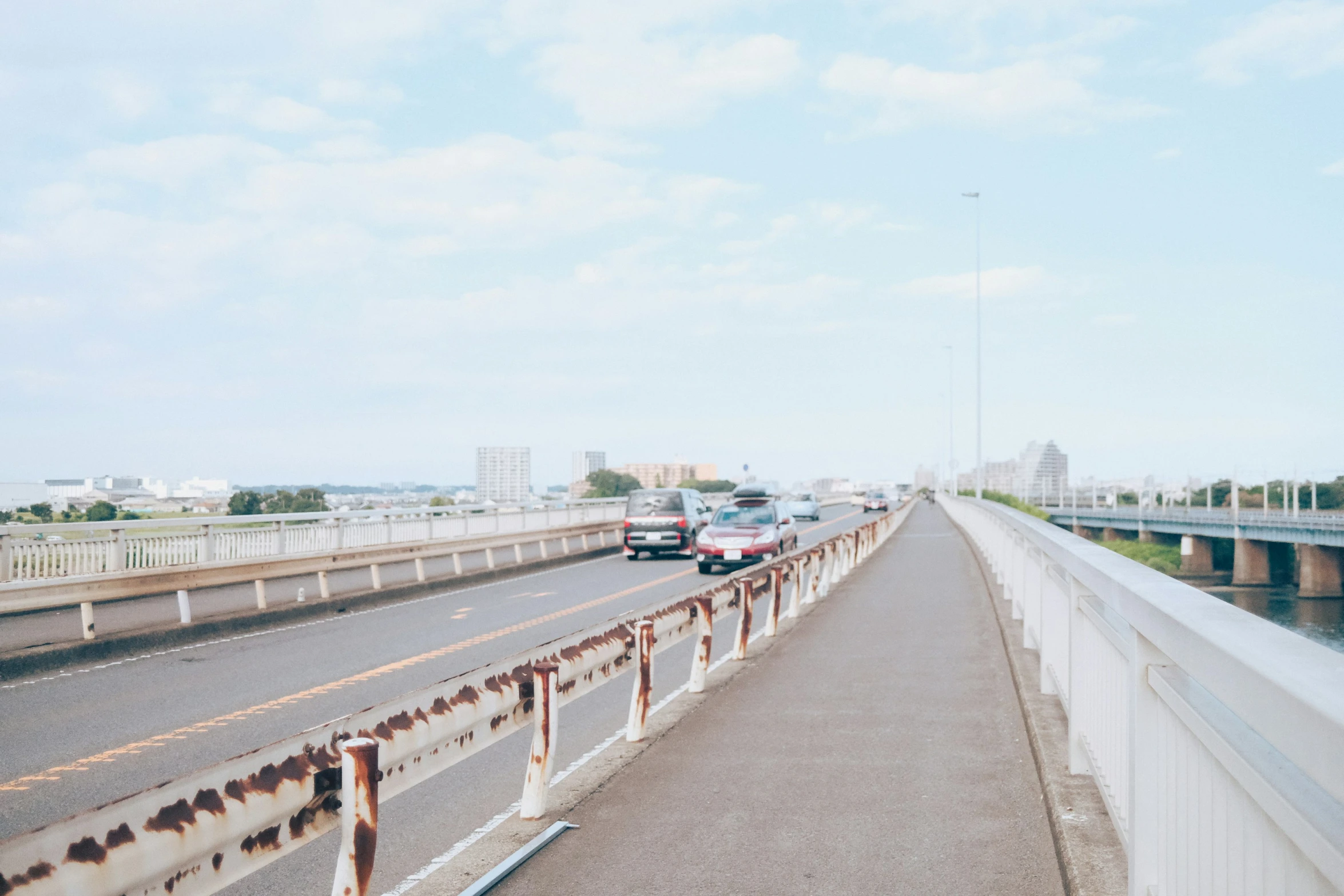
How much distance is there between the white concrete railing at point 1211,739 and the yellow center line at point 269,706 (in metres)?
6.71

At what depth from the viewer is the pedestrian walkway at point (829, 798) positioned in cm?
502

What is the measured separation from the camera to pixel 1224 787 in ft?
8.89

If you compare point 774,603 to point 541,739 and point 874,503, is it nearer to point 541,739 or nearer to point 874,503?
point 541,739

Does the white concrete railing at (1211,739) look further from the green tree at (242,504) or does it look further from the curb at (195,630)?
the green tree at (242,504)

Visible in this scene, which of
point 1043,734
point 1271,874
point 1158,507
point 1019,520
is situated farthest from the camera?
point 1158,507

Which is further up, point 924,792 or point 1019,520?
point 1019,520

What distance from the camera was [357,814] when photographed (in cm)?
364

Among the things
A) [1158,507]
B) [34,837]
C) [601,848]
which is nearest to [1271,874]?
[34,837]

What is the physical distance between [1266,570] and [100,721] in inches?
3019

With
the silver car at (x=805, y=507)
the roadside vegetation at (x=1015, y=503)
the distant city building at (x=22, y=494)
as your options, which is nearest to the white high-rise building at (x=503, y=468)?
the silver car at (x=805, y=507)

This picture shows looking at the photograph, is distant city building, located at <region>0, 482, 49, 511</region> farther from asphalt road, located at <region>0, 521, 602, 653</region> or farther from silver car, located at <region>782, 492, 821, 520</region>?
silver car, located at <region>782, 492, 821, 520</region>

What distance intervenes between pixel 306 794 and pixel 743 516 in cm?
2209

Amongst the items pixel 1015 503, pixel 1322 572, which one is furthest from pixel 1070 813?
pixel 1015 503

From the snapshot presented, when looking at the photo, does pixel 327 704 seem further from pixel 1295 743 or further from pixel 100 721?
pixel 1295 743
